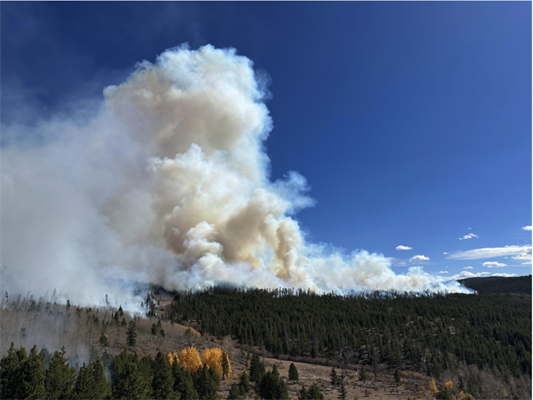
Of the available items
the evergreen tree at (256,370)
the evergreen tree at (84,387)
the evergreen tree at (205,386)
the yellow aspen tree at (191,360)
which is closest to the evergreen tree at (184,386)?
the evergreen tree at (205,386)

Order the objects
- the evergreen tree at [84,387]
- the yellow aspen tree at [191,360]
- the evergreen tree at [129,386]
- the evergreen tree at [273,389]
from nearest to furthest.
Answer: the evergreen tree at [84,387] < the evergreen tree at [129,386] < the evergreen tree at [273,389] < the yellow aspen tree at [191,360]

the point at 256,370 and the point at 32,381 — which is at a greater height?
the point at 32,381

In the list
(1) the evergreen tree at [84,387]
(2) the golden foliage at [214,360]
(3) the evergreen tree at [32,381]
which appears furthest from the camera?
(2) the golden foliage at [214,360]

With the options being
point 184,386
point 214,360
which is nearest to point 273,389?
point 184,386

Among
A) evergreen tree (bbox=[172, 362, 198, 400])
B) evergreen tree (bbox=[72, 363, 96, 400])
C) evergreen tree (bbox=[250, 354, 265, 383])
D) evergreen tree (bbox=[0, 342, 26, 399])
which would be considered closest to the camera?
evergreen tree (bbox=[0, 342, 26, 399])

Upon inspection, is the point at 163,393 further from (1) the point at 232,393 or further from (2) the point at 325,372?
(2) the point at 325,372

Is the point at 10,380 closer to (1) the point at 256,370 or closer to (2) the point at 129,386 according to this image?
(2) the point at 129,386

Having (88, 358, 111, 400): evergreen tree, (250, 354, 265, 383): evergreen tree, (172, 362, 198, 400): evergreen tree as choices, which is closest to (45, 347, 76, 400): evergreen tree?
(88, 358, 111, 400): evergreen tree

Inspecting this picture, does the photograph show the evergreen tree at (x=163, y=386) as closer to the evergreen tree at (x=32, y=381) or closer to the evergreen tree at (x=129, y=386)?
the evergreen tree at (x=129, y=386)

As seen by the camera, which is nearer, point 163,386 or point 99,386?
point 99,386

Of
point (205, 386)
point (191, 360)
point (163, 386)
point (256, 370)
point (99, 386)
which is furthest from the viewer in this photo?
point (191, 360)

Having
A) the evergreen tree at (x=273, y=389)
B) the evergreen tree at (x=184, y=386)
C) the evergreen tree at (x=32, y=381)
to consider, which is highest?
the evergreen tree at (x=32, y=381)

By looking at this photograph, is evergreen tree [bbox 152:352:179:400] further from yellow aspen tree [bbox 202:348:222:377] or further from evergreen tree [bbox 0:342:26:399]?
yellow aspen tree [bbox 202:348:222:377]

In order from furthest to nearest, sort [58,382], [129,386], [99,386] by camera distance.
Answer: [99,386] < [129,386] < [58,382]
